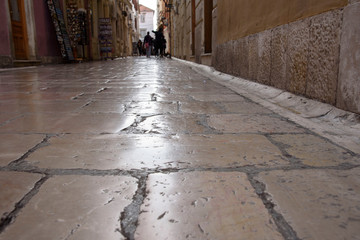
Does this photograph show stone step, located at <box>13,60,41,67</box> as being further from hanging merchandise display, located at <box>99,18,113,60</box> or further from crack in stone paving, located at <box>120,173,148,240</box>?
crack in stone paving, located at <box>120,173,148,240</box>

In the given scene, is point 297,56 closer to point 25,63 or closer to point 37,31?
point 25,63

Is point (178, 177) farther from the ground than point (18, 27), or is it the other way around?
point (18, 27)


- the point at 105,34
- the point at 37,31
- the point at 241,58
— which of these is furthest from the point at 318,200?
the point at 105,34

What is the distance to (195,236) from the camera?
2.50 ft

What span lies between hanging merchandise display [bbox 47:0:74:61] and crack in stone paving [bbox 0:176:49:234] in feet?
37.3

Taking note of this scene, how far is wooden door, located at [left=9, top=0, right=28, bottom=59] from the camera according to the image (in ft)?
30.1

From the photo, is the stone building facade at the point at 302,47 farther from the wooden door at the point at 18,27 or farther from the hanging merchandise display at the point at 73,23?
the hanging merchandise display at the point at 73,23

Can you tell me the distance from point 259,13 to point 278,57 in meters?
0.94

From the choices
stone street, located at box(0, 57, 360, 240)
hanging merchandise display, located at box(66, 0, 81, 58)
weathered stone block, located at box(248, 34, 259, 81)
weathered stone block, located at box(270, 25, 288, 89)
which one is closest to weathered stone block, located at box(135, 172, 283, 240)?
stone street, located at box(0, 57, 360, 240)

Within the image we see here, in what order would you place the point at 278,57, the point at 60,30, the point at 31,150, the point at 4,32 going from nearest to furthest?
the point at 31,150
the point at 278,57
the point at 4,32
the point at 60,30

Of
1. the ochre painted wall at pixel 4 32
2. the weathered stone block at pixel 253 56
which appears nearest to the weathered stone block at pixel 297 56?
the weathered stone block at pixel 253 56

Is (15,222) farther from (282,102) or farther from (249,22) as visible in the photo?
(249,22)

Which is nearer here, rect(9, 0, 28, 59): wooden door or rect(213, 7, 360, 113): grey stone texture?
rect(213, 7, 360, 113): grey stone texture

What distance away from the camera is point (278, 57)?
3131 millimetres
